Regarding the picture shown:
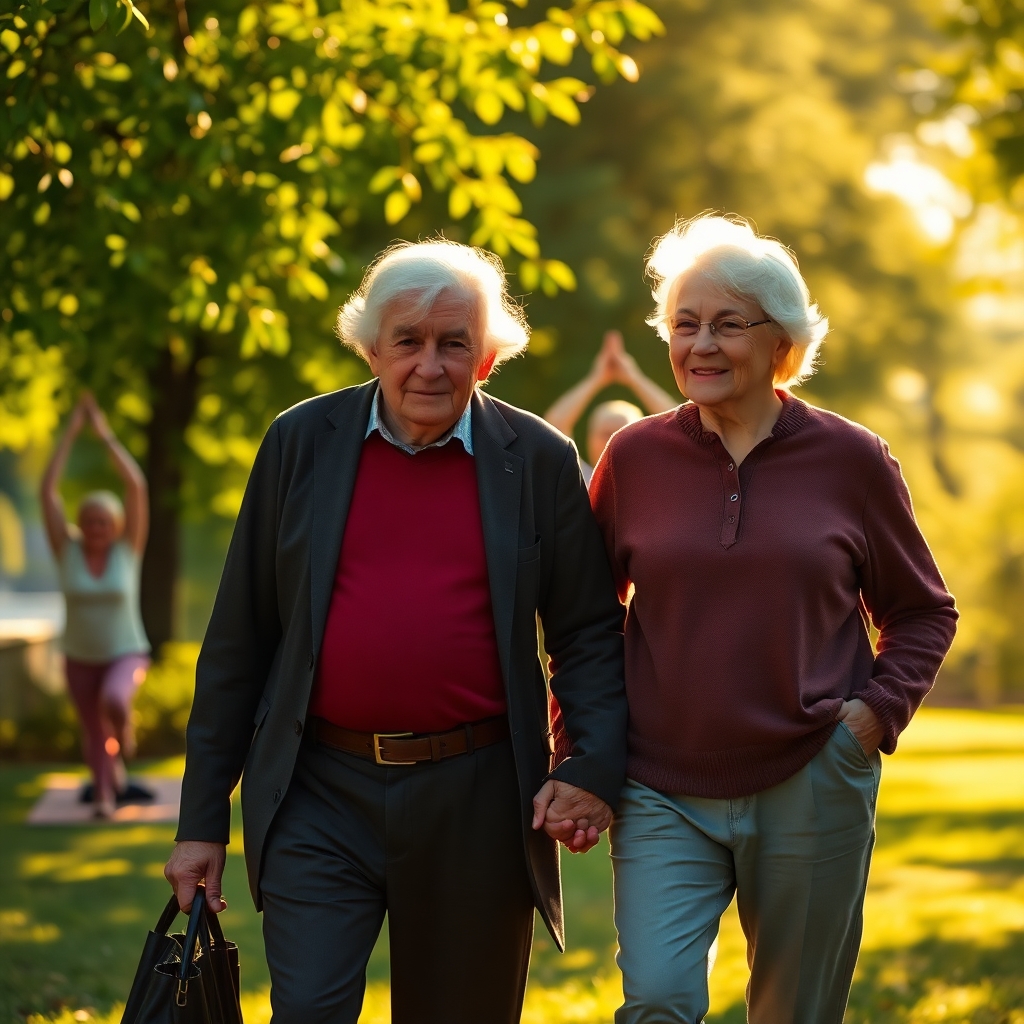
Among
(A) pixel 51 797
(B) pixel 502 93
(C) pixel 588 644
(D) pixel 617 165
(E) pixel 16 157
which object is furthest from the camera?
(D) pixel 617 165

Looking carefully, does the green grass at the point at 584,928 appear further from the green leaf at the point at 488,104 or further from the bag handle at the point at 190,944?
the green leaf at the point at 488,104

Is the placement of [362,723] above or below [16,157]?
below

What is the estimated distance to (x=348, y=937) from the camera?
3846 millimetres

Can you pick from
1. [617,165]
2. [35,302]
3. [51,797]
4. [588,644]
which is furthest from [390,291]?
[617,165]

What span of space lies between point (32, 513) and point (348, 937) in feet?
174

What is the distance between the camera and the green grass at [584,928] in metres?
6.39

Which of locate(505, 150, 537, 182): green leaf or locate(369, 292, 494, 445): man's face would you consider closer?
locate(369, 292, 494, 445): man's face

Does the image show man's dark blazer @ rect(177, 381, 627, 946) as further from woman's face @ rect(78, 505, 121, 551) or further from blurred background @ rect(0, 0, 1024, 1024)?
woman's face @ rect(78, 505, 121, 551)

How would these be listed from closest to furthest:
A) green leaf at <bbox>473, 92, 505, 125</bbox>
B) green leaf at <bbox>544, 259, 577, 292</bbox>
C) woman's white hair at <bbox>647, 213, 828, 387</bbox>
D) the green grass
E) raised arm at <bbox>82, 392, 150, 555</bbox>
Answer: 1. woman's white hair at <bbox>647, 213, 828, 387</bbox>
2. the green grass
3. green leaf at <bbox>473, 92, 505, 125</bbox>
4. green leaf at <bbox>544, 259, 577, 292</bbox>
5. raised arm at <bbox>82, 392, 150, 555</bbox>

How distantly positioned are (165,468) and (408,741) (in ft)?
43.1

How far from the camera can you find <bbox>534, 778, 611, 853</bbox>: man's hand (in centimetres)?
395

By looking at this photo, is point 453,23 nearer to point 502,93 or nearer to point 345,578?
point 502,93

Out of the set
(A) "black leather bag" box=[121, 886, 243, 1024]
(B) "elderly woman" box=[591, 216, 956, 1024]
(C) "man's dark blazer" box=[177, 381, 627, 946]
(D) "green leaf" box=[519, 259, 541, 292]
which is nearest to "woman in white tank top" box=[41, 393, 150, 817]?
(D) "green leaf" box=[519, 259, 541, 292]

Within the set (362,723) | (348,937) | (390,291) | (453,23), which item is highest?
(453,23)
